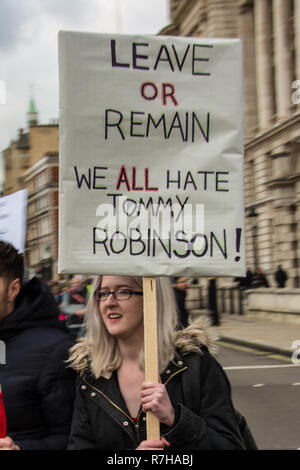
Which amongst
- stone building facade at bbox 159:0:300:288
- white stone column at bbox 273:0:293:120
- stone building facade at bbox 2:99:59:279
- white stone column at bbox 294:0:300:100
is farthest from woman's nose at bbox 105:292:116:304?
stone building facade at bbox 2:99:59:279

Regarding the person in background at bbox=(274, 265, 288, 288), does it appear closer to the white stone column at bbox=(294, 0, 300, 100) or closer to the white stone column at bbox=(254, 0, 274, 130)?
the white stone column at bbox=(294, 0, 300, 100)

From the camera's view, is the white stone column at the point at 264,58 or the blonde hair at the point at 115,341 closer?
the blonde hair at the point at 115,341

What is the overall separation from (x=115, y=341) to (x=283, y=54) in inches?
1349

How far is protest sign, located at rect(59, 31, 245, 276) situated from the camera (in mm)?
2984

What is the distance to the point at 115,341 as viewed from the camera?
306cm

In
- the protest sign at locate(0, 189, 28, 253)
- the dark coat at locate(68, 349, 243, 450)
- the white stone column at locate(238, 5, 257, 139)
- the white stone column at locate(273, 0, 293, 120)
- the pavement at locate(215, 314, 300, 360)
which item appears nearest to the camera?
the dark coat at locate(68, 349, 243, 450)

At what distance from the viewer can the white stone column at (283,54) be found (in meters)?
35.3

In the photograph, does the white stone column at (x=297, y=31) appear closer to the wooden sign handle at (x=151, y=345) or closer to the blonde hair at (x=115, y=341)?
the blonde hair at (x=115, y=341)

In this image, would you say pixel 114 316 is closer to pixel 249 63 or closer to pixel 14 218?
pixel 14 218

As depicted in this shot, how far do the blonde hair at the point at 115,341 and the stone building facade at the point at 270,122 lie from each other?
27206mm

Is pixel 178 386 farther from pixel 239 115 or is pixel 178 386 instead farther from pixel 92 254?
pixel 239 115

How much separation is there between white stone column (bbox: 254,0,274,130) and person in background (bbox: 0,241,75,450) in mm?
35746

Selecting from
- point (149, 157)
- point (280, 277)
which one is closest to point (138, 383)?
point (149, 157)

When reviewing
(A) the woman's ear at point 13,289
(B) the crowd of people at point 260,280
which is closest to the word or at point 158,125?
(A) the woman's ear at point 13,289
